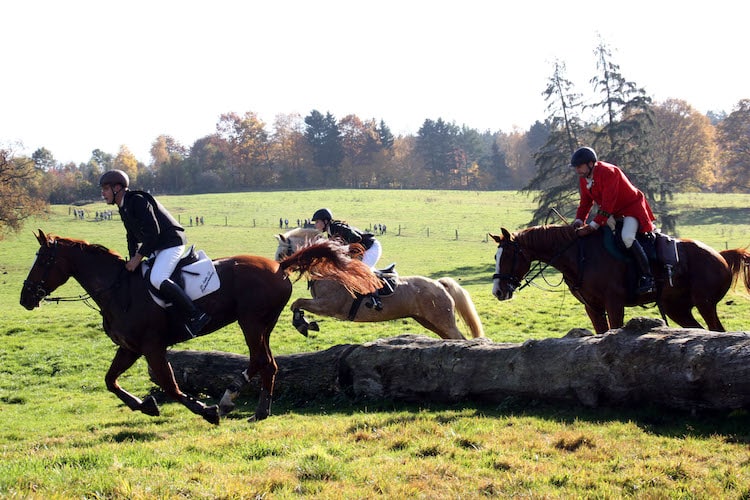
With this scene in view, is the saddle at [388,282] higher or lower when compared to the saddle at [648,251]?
lower

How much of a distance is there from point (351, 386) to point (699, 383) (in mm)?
4563

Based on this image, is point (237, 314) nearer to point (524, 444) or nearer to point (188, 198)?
point (524, 444)

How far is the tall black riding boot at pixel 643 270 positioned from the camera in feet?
31.1

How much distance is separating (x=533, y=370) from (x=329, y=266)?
321cm

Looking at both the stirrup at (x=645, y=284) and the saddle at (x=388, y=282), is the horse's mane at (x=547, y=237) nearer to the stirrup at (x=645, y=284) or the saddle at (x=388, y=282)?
the stirrup at (x=645, y=284)

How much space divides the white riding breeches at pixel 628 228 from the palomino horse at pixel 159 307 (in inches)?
142

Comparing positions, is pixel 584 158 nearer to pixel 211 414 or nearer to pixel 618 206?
pixel 618 206

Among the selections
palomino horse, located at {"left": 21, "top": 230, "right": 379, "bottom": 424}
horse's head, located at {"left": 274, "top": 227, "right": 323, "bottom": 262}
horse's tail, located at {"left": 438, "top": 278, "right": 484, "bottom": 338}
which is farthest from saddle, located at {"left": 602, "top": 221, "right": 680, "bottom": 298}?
horse's head, located at {"left": 274, "top": 227, "right": 323, "bottom": 262}

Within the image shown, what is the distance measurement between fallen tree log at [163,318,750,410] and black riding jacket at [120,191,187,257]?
2.53 metres

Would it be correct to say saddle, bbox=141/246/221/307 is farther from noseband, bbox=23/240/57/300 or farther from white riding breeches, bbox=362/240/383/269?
white riding breeches, bbox=362/240/383/269

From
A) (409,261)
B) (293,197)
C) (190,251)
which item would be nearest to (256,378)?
(190,251)

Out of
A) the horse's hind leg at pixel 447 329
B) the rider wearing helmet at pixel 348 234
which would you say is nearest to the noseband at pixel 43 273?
the rider wearing helmet at pixel 348 234

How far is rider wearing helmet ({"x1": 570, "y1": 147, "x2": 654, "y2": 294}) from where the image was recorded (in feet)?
31.2

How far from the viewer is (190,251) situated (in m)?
9.07
